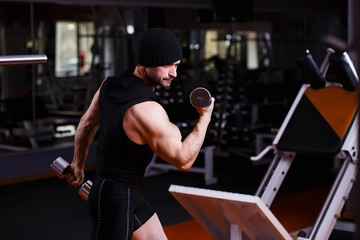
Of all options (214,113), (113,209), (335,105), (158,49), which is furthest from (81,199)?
(158,49)

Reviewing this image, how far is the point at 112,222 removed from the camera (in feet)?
7.20

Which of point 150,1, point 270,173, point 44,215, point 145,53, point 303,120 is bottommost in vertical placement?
point 44,215

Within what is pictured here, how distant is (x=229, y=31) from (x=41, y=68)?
9.60 ft

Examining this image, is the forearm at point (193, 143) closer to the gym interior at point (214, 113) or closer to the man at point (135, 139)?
the man at point (135, 139)

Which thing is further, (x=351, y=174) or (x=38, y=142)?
(x=38, y=142)

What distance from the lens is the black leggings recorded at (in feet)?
7.17

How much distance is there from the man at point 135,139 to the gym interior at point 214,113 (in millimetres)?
538

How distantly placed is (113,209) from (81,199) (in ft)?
11.3

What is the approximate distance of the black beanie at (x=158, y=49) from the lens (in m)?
2.09

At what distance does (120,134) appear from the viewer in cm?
214

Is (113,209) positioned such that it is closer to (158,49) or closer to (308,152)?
(158,49)

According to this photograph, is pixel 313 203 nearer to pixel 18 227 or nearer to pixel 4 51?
pixel 18 227

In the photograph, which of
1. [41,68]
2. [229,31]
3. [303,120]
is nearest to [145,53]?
[303,120]

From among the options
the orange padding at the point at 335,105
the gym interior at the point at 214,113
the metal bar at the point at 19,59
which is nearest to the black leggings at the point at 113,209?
the gym interior at the point at 214,113
